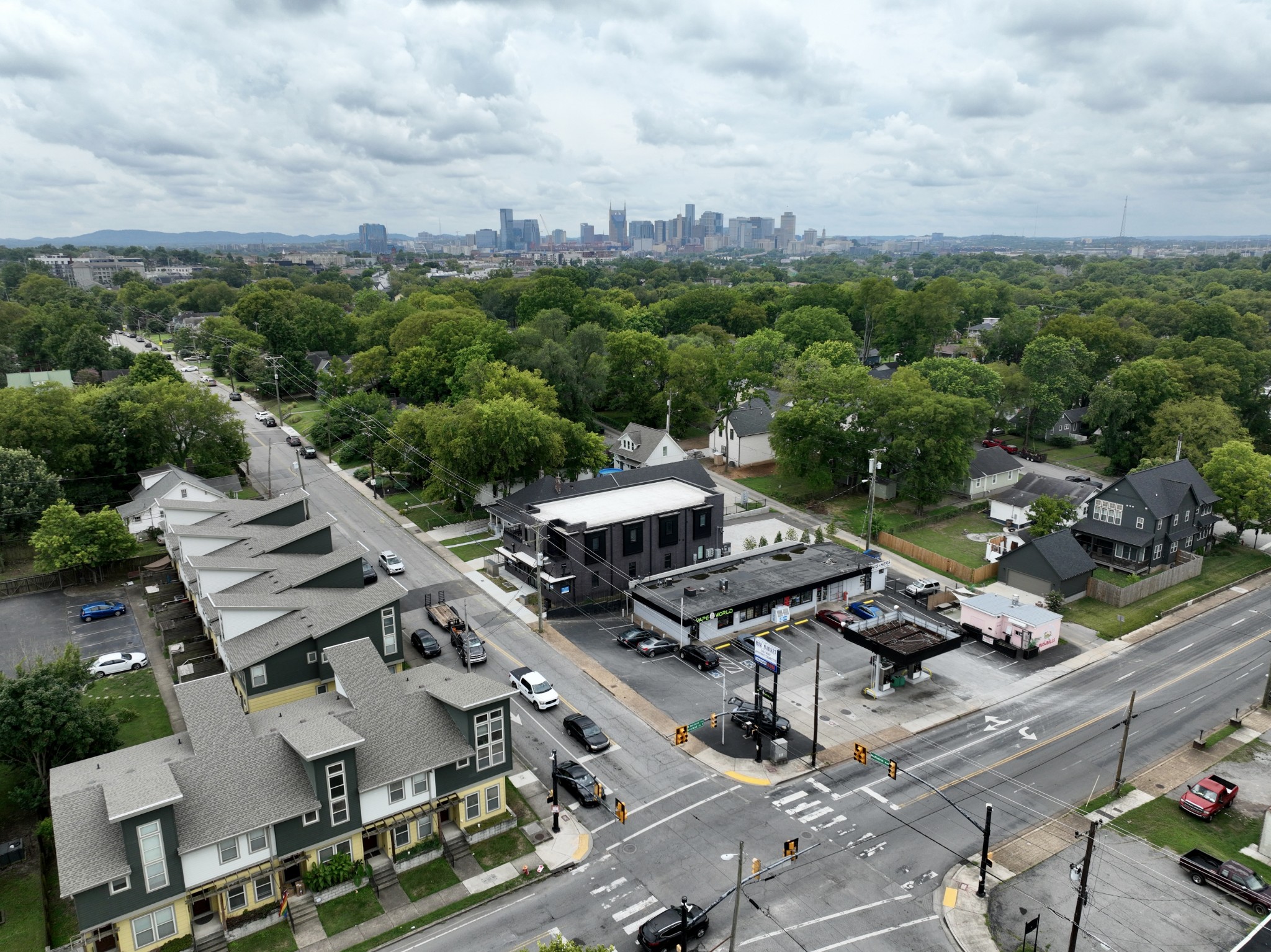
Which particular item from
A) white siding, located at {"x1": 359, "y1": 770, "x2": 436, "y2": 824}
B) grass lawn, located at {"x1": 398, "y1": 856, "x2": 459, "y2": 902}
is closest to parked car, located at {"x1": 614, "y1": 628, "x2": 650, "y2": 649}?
white siding, located at {"x1": 359, "y1": 770, "x2": 436, "y2": 824}

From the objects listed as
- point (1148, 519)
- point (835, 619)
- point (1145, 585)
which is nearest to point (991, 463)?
point (1148, 519)

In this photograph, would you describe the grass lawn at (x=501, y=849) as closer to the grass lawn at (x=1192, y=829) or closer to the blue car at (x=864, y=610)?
the grass lawn at (x=1192, y=829)

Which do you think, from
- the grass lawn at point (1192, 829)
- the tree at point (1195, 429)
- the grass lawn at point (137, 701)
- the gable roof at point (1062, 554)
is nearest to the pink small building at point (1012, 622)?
the gable roof at point (1062, 554)

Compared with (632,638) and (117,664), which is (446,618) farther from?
(117,664)

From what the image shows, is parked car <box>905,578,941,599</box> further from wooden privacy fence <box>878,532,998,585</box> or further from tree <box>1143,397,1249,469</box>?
tree <box>1143,397,1249,469</box>

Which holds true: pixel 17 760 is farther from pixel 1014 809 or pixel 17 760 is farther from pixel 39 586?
pixel 1014 809
